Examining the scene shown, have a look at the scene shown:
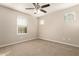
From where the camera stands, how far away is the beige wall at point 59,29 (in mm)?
4277

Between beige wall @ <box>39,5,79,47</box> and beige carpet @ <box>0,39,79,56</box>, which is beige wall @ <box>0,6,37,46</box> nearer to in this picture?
beige carpet @ <box>0,39,79,56</box>

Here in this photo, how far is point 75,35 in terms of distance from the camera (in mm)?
4266

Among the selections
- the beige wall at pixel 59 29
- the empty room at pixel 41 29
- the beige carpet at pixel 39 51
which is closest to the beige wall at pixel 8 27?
the empty room at pixel 41 29

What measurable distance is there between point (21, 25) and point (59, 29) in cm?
306

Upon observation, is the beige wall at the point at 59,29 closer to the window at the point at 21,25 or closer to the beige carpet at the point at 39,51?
the beige carpet at the point at 39,51

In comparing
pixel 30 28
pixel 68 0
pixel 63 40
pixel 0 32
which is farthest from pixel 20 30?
pixel 68 0

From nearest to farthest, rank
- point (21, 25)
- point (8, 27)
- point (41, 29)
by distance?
point (8, 27) → point (21, 25) → point (41, 29)

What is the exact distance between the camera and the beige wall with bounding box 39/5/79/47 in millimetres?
4277

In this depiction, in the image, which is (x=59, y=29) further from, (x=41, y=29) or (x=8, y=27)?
(x=8, y=27)

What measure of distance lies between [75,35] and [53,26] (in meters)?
2.00

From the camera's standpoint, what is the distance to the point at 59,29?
17.4ft

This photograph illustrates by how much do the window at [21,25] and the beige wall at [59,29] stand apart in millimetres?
1888

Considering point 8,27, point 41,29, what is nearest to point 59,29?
point 41,29

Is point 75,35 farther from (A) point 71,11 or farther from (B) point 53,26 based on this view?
(B) point 53,26
